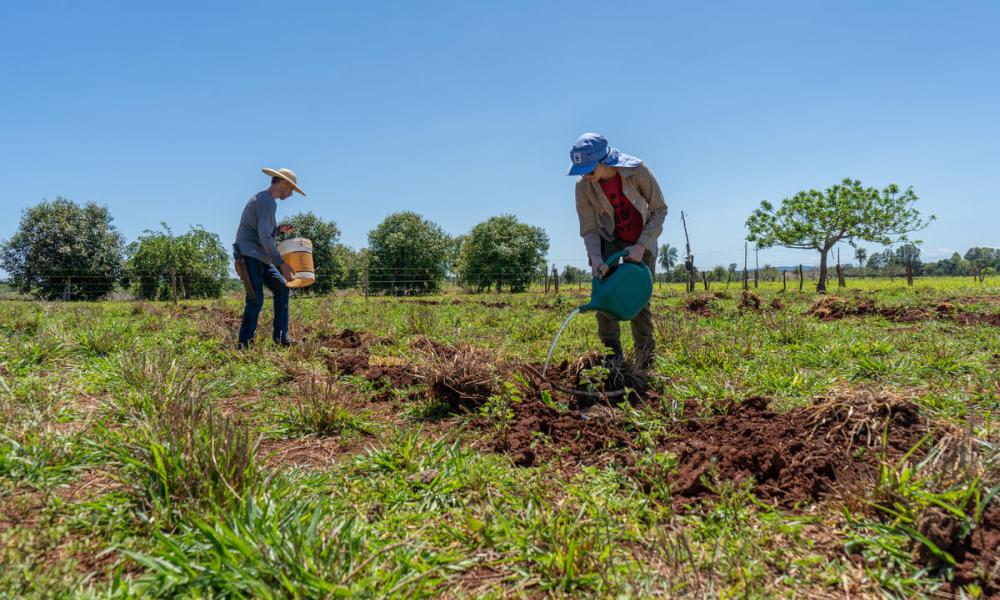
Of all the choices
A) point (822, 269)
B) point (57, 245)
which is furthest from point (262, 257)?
point (57, 245)

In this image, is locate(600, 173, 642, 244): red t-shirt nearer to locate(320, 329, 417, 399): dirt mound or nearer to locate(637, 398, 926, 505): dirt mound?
locate(637, 398, 926, 505): dirt mound

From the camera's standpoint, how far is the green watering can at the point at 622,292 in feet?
11.0

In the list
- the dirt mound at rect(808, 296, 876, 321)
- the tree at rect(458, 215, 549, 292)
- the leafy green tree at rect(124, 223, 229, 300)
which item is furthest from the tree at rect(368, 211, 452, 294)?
the dirt mound at rect(808, 296, 876, 321)

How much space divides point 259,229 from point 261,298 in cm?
72

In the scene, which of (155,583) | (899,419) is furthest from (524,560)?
(899,419)

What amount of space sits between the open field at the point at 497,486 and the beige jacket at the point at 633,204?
977 mm

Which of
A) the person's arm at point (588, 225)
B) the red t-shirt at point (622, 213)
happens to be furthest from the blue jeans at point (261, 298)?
the red t-shirt at point (622, 213)

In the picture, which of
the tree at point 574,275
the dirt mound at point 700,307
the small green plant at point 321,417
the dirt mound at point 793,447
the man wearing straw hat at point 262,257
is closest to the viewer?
the dirt mound at point 793,447

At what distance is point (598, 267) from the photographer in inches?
145

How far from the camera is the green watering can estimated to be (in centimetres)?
335

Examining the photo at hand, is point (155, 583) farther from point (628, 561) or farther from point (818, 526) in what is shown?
point (818, 526)

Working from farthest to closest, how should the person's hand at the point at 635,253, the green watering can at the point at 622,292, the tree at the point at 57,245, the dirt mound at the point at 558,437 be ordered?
the tree at the point at 57,245, the person's hand at the point at 635,253, the green watering can at the point at 622,292, the dirt mound at the point at 558,437

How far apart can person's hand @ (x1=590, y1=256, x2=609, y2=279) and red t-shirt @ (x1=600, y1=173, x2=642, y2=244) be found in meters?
0.27

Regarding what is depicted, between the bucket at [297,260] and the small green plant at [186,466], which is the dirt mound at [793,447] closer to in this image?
the small green plant at [186,466]
